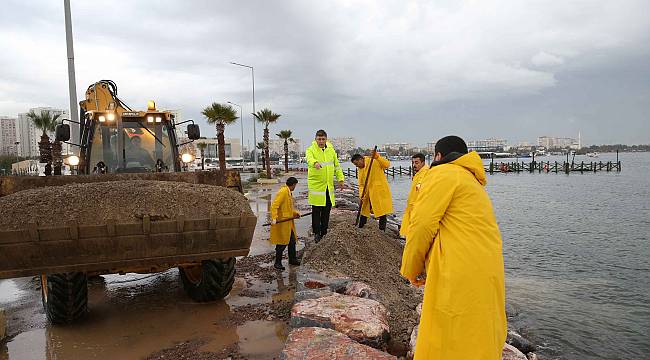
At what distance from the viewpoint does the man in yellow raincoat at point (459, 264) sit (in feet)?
7.19

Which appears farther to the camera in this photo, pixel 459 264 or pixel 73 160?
pixel 73 160

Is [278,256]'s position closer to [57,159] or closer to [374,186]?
[374,186]

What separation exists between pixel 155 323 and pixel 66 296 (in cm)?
98

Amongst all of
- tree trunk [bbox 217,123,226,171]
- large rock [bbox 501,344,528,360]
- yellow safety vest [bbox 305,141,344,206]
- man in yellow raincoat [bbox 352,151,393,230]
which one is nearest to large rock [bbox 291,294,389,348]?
large rock [bbox 501,344,528,360]

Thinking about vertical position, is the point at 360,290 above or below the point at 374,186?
below

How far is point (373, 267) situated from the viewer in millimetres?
6492

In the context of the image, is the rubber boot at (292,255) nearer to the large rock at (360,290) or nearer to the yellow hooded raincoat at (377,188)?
the yellow hooded raincoat at (377,188)

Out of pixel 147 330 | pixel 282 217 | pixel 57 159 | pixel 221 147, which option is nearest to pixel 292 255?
pixel 282 217

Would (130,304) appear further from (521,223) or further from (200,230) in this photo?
(521,223)

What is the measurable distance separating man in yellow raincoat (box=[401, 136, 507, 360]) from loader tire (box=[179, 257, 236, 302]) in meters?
3.25

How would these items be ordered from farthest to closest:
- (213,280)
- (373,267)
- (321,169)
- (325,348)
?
(321,169)
(373,267)
(213,280)
(325,348)

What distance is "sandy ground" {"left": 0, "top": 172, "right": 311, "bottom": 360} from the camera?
13.7 feet

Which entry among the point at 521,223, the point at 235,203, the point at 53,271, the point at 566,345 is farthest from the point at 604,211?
the point at 53,271

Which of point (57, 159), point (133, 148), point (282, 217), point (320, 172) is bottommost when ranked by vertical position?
point (282, 217)
